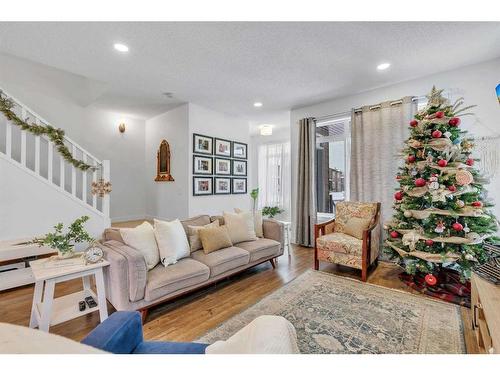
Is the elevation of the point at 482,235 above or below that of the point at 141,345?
above

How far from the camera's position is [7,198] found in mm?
2787

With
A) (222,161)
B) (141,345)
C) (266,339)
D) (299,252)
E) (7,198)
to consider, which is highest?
(222,161)

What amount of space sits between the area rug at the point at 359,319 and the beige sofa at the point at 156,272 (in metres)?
0.48

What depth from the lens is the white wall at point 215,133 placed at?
14.4 ft

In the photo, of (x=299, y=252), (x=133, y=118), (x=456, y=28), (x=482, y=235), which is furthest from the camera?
(x=133, y=118)

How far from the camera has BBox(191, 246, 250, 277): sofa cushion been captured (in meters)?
2.35

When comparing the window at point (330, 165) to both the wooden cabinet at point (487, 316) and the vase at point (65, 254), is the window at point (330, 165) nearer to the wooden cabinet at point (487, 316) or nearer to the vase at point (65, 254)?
the wooden cabinet at point (487, 316)

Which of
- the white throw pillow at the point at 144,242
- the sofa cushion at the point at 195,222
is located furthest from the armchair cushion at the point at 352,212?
the white throw pillow at the point at 144,242

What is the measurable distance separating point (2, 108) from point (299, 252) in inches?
183

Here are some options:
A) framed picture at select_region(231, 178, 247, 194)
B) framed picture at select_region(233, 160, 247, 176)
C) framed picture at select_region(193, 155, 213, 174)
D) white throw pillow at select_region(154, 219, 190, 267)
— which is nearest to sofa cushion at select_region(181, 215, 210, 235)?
white throw pillow at select_region(154, 219, 190, 267)

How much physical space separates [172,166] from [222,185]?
1.11 m

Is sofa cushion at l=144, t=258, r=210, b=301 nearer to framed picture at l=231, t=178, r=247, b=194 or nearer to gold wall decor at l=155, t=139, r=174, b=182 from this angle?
gold wall decor at l=155, t=139, r=174, b=182

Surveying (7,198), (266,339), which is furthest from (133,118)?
(266,339)
